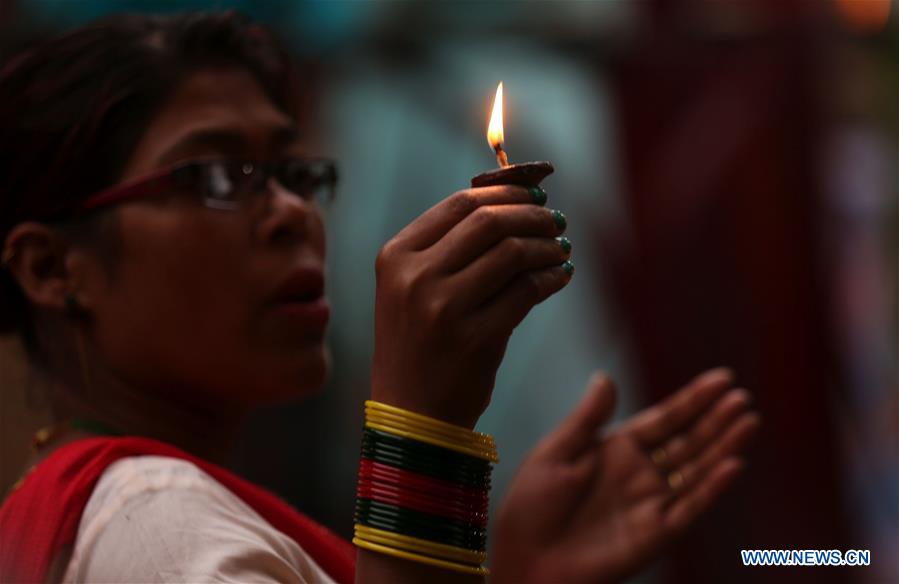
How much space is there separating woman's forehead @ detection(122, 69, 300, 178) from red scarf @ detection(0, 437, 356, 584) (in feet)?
1.33

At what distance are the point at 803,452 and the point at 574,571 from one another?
2036mm

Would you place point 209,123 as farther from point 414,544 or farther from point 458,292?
point 414,544

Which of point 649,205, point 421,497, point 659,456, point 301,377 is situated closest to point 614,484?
point 659,456

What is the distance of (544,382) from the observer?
13.7 feet

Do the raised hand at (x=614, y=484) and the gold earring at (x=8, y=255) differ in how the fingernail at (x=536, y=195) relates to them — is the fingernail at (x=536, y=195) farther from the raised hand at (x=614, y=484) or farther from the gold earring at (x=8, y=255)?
the raised hand at (x=614, y=484)

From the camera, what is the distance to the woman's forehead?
147cm

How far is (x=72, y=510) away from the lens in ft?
3.84

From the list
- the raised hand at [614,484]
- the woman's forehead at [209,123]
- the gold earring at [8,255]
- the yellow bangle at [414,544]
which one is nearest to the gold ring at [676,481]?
the raised hand at [614,484]

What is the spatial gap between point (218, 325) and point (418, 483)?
49 cm

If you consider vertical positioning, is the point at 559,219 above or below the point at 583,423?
above

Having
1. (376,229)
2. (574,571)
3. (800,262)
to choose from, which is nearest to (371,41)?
(376,229)

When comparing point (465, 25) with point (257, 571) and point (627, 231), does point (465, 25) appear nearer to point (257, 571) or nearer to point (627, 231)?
point (627, 231)

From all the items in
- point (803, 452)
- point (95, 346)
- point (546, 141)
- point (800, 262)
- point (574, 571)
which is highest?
point (546, 141)

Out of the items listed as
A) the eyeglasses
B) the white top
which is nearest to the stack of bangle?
the white top
